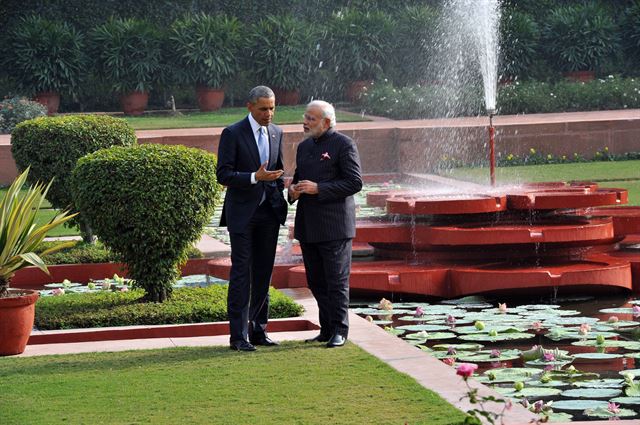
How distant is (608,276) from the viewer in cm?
968

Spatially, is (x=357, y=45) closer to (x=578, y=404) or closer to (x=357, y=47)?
(x=357, y=47)

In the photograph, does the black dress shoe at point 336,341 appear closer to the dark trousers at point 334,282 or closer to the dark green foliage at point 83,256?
the dark trousers at point 334,282

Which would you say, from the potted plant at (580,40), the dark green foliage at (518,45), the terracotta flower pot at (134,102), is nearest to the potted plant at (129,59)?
the terracotta flower pot at (134,102)

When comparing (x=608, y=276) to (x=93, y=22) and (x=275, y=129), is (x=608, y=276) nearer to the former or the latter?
(x=275, y=129)

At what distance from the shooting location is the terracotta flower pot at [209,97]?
86.8ft

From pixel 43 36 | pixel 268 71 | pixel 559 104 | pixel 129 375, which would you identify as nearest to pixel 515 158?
pixel 559 104

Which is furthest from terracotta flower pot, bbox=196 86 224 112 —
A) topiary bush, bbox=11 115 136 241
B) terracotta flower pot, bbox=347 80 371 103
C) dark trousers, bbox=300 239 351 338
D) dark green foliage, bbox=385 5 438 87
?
dark trousers, bbox=300 239 351 338

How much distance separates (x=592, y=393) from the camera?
21.9 feet

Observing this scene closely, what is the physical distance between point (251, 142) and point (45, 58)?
61.6 ft

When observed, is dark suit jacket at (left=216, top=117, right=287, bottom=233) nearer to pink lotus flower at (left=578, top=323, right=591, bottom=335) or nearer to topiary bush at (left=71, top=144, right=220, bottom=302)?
topiary bush at (left=71, top=144, right=220, bottom=302)

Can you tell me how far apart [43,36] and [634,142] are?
473 inches

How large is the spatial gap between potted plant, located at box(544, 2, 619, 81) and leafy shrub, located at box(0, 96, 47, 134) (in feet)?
36.2

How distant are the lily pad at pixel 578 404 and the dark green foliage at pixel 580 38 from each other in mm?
21587

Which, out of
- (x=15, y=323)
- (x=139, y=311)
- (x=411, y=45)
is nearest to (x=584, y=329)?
(x=139, y=311)
